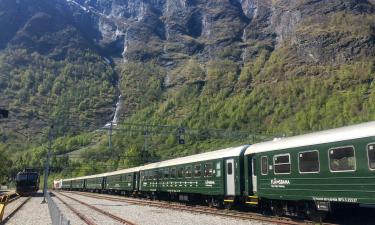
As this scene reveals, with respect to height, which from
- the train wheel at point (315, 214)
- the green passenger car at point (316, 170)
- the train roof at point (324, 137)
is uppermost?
the train roof at point (324, 137)

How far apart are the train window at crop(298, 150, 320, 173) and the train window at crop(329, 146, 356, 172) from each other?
2.90 ft

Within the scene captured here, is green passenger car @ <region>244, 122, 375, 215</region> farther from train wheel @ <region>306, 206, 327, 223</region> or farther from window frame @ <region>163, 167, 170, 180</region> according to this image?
window frame @ <region>163, 167, 170, 180</region>

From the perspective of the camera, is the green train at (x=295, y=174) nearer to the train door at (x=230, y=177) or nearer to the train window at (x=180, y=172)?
the train door at (x=230, y=177)

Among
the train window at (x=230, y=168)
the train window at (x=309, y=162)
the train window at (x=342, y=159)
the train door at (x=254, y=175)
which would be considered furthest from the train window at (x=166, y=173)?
the train window at (x=342, y=159)

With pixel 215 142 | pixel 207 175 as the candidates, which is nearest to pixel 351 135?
pixel 207 175

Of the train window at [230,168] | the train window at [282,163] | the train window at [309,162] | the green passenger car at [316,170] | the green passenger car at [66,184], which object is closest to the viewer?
the green passenger car at [316,170]

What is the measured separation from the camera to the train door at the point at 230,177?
80.5 feet

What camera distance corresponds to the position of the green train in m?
15.4

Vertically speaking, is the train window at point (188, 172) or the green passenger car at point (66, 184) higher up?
the green passenger car at point (66, 184)

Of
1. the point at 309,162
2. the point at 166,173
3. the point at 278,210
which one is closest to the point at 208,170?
the point at 278,210

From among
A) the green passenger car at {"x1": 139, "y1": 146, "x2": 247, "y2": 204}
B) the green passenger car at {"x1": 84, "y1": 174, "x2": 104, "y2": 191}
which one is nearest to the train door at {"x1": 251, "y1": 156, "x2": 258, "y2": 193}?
the green passenger car at {"x1": 139, "y1": 146, "x2": 247, "y2": 204}

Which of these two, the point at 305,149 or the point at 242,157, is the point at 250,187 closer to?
the point at 242,157

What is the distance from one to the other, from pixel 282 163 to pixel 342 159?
12.9 feet

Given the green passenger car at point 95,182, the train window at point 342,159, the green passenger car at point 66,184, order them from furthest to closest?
the green passenger car at point 66,184 → the green passenger car at point 95,182 → the train window at point 342,159
